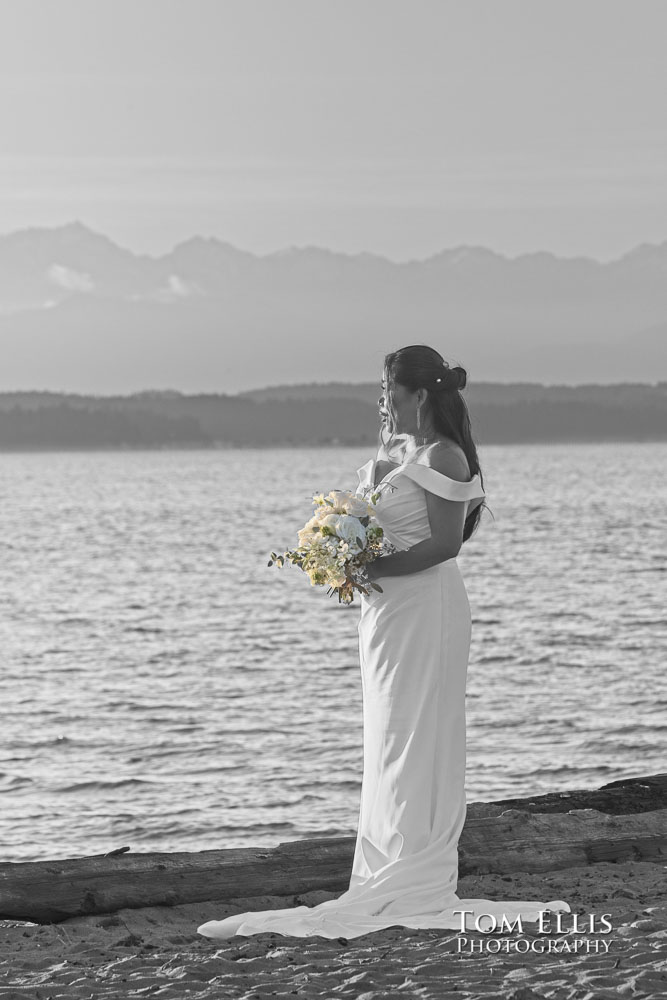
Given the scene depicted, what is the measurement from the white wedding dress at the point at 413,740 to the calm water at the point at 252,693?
0.51 metres

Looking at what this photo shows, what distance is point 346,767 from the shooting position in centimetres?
1641

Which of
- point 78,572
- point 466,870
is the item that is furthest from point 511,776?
point 78,572

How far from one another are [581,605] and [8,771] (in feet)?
71.4

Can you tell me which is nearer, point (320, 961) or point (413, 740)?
point (320, 961)

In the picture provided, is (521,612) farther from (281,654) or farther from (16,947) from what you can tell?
(16,947)

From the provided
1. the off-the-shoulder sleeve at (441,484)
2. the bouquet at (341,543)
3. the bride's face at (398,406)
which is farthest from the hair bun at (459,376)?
the bouquet at (341,543)

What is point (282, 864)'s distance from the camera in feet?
22.9

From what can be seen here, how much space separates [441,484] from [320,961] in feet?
7.68

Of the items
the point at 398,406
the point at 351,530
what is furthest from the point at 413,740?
the point at 398,406

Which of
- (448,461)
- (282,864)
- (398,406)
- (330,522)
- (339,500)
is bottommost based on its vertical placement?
(282,864)

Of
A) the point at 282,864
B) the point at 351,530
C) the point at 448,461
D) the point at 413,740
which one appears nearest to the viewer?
the point at 351,530

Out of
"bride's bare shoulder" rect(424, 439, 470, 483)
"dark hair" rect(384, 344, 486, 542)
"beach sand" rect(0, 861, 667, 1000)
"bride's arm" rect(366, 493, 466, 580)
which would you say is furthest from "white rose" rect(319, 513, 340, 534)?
"beach sand" rect(0, 861, 667, 1000)

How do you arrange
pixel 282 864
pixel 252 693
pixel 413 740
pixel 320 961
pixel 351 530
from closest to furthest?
Result: pixel 320 961, pixel 351 530, pixel 413 740, pixel 282 864, pixel 252 693

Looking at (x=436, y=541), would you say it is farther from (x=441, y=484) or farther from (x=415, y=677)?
(x=415, y=677)
